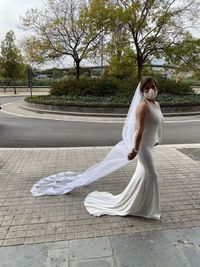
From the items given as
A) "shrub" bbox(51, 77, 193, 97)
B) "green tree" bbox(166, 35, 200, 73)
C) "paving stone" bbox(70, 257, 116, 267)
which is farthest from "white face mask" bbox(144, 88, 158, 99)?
"green tree" bbox(166, 35, 200, 73)

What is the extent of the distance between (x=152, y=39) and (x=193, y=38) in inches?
111

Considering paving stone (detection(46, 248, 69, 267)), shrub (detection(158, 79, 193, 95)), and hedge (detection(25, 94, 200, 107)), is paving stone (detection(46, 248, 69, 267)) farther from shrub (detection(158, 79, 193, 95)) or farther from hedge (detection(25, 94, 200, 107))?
shrub (detection(158, 79, 193, 95))

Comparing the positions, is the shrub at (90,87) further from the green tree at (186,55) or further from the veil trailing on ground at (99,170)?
the veil trailing on ground at (99,170)

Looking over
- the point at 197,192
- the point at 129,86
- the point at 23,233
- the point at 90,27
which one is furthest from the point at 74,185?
the point at 90,27

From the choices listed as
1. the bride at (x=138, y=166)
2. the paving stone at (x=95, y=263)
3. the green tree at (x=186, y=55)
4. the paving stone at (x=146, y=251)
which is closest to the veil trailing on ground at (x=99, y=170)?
the bride at (x=138, y=166)

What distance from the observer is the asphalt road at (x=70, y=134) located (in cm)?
816

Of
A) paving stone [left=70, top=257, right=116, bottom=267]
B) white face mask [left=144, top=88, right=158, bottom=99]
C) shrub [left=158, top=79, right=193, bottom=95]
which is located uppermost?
white face mask [left=144, top=88, right=158, bottom=99]

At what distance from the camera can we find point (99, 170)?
4.20m

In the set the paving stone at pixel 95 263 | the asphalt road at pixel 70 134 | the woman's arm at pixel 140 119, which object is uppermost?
the woman's arm at pixel 140 119

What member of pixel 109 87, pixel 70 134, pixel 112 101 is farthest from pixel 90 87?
pixel 70 134

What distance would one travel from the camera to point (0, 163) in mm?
5840

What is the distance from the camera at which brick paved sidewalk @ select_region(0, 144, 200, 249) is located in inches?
128

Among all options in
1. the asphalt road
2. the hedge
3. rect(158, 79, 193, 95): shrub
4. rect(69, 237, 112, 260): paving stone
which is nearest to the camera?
rect(69, 237, 112, 260): paving stone

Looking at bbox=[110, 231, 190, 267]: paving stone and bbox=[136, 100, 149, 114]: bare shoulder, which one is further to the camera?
bbox=[136, 100, 149, 114]: bare shoulder
